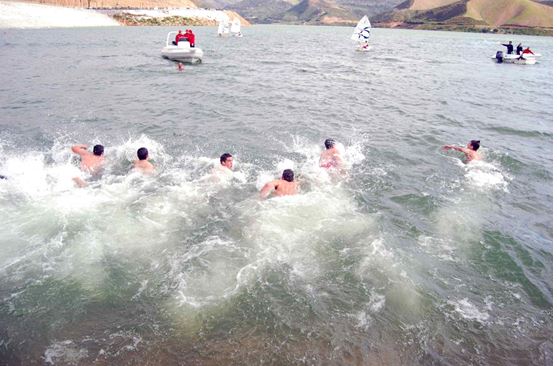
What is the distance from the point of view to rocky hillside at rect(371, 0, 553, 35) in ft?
494

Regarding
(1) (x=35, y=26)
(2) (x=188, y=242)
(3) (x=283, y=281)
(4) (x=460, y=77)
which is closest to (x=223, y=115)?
(2) (x=188, y=242)

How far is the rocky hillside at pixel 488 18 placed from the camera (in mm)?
150425

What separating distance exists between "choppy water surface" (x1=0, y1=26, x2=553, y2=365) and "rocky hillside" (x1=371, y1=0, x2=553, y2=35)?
158m

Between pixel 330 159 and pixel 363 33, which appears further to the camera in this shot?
pixel 363 33

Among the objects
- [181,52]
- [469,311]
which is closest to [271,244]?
[469,311]

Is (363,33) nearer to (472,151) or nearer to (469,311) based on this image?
(472,151)

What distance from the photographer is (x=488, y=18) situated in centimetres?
17288

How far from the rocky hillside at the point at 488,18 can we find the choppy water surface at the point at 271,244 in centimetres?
15770

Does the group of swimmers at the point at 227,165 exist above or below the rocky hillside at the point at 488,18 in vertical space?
below

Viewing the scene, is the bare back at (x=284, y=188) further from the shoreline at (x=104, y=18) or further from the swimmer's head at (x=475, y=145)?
the shoreline at (x=104, y=18)

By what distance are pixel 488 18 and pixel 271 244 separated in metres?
206

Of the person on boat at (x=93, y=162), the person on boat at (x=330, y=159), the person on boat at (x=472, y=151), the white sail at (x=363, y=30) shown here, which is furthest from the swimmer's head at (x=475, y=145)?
the white sail at (x=363, y=30)

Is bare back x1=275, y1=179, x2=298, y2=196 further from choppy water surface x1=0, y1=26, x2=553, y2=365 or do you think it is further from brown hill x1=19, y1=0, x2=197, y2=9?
brown hill x1=19, y1=0, x2=197, y2=9

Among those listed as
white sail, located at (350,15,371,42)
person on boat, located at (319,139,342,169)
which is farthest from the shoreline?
person on boat, located at (319,139,342,169)
